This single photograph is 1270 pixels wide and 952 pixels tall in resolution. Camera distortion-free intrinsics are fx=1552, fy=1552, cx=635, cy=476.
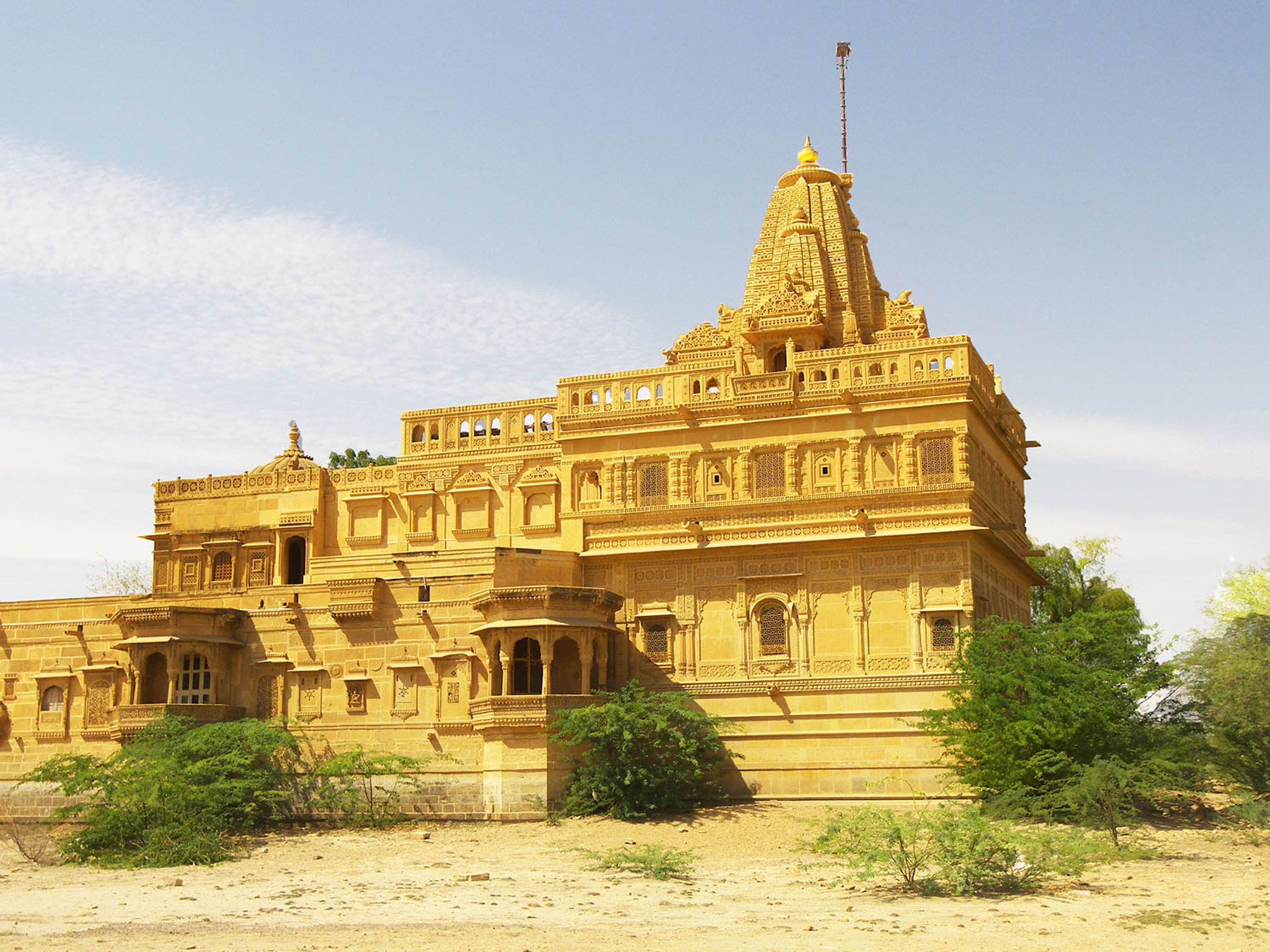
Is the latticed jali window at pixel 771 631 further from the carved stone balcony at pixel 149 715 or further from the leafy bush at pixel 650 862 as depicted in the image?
the carved stone balcony at pixel 149 715

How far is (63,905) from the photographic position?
23016 millimetres

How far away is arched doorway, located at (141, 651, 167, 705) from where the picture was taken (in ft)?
115

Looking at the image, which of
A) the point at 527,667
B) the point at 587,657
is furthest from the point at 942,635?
the point at 527,667

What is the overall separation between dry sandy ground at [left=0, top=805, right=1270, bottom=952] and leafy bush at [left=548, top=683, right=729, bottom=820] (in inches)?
52.9

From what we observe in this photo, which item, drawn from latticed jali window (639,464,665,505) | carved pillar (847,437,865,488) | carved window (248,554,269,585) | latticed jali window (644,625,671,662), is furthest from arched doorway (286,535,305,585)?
carved pillar (847,437,865,488)

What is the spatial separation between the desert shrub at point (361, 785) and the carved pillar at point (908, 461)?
11510 mm

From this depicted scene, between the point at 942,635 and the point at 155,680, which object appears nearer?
the point at 942,635

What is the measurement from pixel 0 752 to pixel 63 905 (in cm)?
1461

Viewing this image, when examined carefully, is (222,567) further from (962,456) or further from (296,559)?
(962,456)

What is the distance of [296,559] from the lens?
135 feet

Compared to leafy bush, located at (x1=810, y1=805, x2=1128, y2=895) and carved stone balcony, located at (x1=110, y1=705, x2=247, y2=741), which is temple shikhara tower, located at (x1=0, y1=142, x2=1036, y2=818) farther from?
leafy bush, located at (x1=810, y1=805, x2=1128, y2=895)

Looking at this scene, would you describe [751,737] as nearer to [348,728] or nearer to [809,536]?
[809,536]

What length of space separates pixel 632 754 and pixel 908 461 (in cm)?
858

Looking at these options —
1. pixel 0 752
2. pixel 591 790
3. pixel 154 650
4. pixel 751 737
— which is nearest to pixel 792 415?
pixel 751 737
